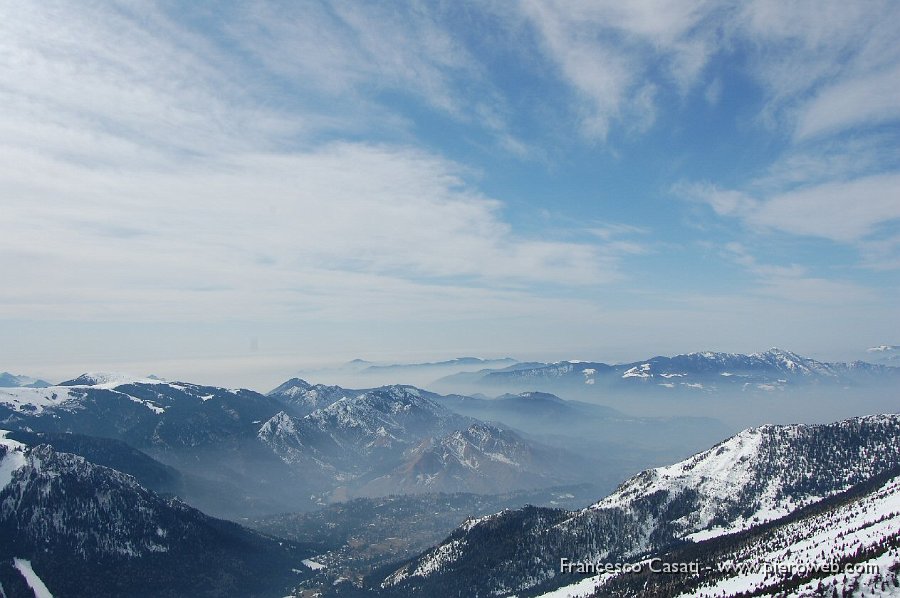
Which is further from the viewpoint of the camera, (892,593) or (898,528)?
(898,528)

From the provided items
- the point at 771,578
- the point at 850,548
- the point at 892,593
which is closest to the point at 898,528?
the point at 850,548

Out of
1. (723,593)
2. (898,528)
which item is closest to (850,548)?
(898,528)

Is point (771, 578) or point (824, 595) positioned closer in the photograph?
point (824, 595)

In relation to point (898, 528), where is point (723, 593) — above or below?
below

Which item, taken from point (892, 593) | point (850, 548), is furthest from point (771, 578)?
point (892, 593)

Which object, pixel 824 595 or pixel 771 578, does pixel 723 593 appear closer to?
pixel 771 578

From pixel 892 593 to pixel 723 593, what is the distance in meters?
54.0

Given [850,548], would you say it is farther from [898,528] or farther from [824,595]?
[824,595]

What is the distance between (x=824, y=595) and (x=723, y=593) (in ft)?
147

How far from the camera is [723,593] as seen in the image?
185 meters

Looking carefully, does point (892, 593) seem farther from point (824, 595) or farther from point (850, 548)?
point (850, 548)

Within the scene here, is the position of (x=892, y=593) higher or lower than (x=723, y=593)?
higher

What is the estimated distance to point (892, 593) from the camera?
14125cm

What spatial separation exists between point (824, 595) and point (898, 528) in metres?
67.9
